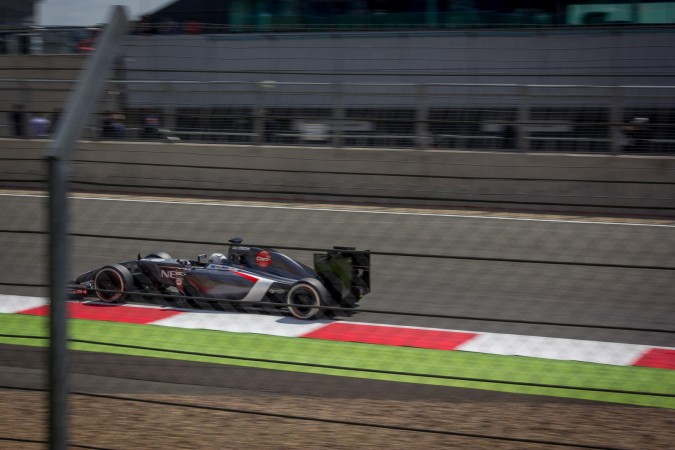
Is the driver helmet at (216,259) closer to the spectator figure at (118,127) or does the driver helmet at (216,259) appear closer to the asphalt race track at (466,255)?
the asphalt race track at (466,255)

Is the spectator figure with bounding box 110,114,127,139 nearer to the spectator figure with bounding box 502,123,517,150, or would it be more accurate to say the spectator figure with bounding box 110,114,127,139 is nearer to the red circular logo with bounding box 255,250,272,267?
the red circular logo with bounding box 255,250,272,267

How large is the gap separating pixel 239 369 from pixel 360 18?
677 centimetres

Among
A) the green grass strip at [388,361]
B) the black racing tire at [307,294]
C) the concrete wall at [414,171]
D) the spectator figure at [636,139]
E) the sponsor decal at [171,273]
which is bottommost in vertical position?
the green grass strip at [388,361]

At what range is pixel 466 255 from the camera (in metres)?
5.89

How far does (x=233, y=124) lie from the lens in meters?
5.59

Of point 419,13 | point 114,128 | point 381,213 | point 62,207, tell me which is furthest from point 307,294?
point 419,13

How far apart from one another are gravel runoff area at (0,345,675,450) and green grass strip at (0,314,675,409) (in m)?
0.14

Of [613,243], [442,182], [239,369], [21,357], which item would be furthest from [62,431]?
[442,182]

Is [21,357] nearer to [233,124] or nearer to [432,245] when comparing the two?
[233,124]

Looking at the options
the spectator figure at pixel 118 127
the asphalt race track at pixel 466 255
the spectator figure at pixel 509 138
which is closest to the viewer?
the spectator figure at pixel 118 127

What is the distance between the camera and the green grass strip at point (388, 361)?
4.50 meters

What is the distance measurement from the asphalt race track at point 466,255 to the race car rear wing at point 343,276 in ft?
1.16

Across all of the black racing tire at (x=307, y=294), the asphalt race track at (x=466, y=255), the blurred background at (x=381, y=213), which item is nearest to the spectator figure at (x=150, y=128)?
the blurred background at (x=381, y=213)

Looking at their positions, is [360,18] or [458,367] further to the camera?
[360,18]
